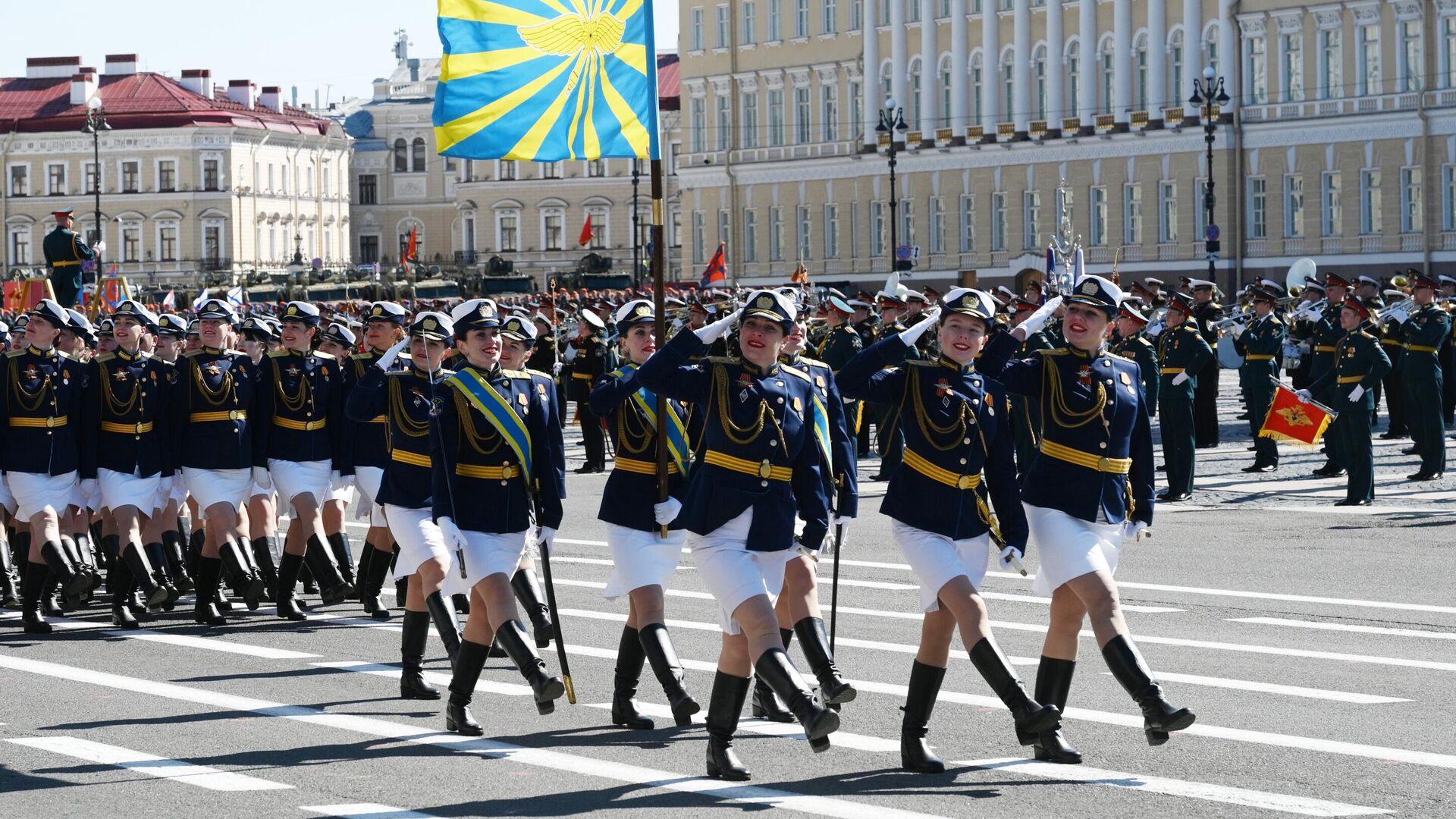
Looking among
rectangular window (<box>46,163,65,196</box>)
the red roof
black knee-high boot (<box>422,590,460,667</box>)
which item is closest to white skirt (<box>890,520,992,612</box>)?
black knee-high boot (<box>422,590,460,667</box>)

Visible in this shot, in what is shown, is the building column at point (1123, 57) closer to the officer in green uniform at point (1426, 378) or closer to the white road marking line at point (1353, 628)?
the officer in green uniform at point (1426, 378)

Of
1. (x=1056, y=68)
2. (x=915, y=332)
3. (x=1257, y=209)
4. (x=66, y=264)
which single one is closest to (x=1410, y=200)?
(x=1257, y=209)

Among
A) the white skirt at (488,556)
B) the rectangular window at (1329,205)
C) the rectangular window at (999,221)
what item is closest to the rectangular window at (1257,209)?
the rectangular window at (1329,205)

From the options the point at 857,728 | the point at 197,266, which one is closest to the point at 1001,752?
the point at 857,728

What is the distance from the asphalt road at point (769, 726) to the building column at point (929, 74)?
202 ft

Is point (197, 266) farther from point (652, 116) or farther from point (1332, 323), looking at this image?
point (652, 116)

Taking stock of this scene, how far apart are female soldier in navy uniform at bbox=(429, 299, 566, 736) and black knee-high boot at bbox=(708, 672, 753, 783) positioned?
132 cm

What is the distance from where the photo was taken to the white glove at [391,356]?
475 inches

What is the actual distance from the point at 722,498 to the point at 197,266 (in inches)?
4860

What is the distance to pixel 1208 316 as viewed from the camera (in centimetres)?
2798

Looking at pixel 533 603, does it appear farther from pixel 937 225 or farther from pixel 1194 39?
pixel 937 225

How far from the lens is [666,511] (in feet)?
34.8

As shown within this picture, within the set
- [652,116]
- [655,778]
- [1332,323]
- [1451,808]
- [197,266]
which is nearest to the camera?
[1451,808]

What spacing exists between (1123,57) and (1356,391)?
49.6m
